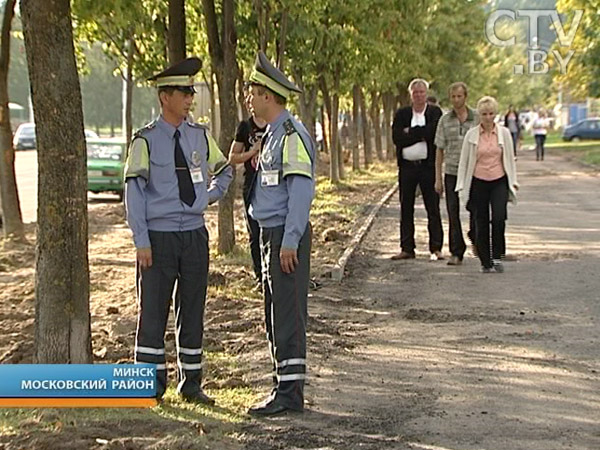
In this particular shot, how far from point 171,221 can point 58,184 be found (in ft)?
2.26

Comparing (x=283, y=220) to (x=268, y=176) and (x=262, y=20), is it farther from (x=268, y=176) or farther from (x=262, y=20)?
(x=262, y=20)

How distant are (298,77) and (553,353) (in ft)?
64.2

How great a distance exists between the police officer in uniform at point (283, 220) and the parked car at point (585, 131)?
2801 inches

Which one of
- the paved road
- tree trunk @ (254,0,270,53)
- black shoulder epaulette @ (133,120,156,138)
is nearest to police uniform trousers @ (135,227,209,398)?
black shoulder epaulette @ (133,120,156,138)

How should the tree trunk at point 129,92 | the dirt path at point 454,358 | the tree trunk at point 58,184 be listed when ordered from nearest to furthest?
1. the dirt path at point 454,358
2. the tree trunk at point 58,184
3. the tree trunk at point 129,92

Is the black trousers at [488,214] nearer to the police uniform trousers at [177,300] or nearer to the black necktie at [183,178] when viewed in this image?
the police uniform trousers at [177,300]

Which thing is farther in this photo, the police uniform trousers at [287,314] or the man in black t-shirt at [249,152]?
the man in black t-shirt at [249,152]

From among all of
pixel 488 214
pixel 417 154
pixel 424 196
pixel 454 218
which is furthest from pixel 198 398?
pixel 424 196

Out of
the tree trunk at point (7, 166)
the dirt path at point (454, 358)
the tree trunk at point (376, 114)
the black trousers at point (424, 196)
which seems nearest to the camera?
the dirt path at point (454, 358)

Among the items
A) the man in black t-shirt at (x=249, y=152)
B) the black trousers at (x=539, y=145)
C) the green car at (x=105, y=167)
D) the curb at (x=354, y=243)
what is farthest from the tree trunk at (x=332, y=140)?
the man in black t-shirt at (x=249, y=152)

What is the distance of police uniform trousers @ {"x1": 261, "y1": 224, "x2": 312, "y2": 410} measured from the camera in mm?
7348

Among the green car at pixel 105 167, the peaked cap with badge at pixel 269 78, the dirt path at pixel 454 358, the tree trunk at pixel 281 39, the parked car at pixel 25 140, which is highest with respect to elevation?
the tree trunk at pixel 281 39

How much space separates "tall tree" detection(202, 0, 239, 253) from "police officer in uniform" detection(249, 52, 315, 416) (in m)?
7.60

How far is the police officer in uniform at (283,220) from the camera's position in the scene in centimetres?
720
